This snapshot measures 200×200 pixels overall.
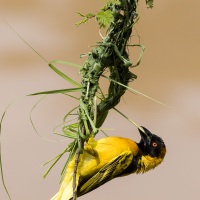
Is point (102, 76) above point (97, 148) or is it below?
above

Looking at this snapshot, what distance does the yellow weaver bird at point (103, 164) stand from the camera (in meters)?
2.23

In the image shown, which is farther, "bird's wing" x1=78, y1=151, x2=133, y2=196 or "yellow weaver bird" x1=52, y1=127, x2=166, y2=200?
"bird's wing" x1=78, y1=151, x2=133, y2=196

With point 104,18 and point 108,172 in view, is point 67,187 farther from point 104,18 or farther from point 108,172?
point 104,18

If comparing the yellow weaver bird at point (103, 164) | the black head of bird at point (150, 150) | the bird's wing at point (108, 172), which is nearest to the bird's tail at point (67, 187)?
the yellow weaver bird at point (103, 164)

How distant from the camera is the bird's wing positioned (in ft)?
7.70

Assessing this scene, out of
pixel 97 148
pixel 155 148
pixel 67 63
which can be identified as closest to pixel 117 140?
pixel 97 148

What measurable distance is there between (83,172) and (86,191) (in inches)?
4.2

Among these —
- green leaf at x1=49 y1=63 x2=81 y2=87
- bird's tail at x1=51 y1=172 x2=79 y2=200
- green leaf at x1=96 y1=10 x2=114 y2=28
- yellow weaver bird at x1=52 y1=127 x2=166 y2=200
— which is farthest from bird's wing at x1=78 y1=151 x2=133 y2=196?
green leaf at x1=96 y1=10 x2=114 y2=28

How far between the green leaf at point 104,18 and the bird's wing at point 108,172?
2.44 ft

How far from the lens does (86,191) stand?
2354mm

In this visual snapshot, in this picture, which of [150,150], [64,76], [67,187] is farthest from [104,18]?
[150,150]

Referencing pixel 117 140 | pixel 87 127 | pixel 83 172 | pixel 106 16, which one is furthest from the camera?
pixel 117 140

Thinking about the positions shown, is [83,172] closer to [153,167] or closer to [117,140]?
[117,140]

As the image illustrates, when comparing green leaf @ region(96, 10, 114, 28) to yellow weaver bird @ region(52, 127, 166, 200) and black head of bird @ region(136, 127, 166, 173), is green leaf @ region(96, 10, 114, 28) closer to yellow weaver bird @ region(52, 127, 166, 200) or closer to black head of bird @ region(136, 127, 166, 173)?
yellow weaver bird @ region(52, 127, 166, 200)
